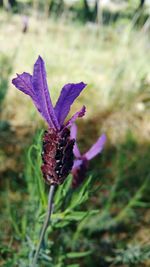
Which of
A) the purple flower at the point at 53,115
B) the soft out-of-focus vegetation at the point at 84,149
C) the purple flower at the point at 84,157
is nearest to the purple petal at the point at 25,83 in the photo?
the purple flower at the point at 53,115

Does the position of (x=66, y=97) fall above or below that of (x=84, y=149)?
below

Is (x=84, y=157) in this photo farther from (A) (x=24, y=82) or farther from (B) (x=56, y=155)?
(A) (x=24, y=82)

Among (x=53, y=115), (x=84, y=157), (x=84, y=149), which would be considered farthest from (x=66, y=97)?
(x=84, y=149)

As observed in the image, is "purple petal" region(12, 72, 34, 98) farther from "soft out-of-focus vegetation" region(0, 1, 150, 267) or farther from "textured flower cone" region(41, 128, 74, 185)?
A: "soft out-of-focus vegetation" region(0, 1, 150, 267)

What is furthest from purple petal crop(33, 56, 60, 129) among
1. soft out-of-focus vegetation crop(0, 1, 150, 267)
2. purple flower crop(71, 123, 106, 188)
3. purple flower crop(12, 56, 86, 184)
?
purple flower crop(71, 123, 106, 188)

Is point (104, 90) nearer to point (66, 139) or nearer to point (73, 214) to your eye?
point (73, 214)

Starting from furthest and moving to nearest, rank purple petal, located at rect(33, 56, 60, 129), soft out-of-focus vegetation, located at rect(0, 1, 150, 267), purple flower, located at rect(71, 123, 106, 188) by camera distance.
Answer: soft out-of-focus vegetation, located at rect(0, 1, 150, 267) < purple flower, located at rect(71, 123, 106, 188) < purple petal, located at rect(33, 56, 60, 129)

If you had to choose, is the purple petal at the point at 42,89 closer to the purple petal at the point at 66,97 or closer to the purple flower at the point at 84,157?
the purple petal at the point at 66,97
